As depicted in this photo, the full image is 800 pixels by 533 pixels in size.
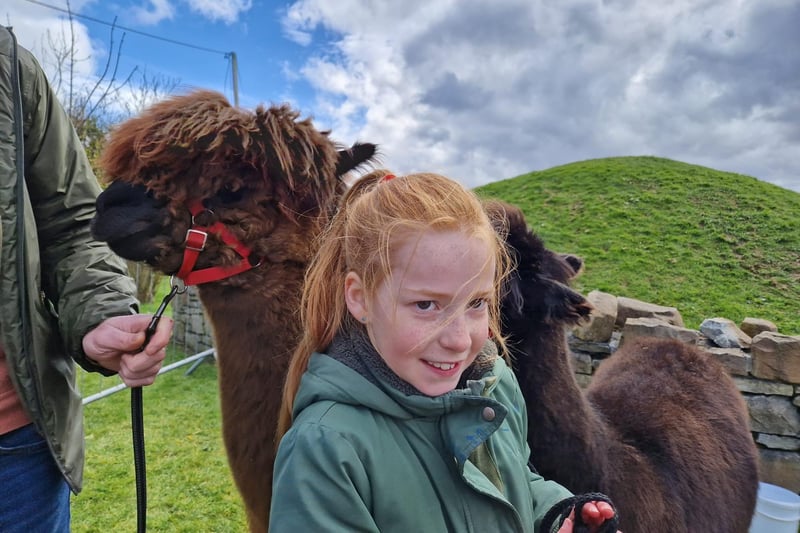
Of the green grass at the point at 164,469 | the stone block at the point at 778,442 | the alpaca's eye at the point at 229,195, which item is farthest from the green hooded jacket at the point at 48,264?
the stone block at the point at 778,442

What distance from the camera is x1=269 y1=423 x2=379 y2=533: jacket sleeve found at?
93 centimetres

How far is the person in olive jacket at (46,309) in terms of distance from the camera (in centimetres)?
129

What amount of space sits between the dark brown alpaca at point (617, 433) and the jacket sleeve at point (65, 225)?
1.37m

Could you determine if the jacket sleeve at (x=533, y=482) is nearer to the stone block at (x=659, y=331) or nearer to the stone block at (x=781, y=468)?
the stone block at (x=659, y=331)

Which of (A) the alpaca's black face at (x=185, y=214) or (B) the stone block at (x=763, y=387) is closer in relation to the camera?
(A) the alpaca's black face at (x=185, y=214)

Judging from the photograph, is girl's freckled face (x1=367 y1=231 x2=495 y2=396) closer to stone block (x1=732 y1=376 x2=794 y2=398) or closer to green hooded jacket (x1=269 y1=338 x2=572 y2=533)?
green hooded jacket (x1=269 y1=338 x2=572 y2=533)

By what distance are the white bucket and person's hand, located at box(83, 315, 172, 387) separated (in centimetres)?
373

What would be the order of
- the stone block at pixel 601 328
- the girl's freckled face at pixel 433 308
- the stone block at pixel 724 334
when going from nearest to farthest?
the girl's freckled face at pixel 433 308 < the stone block at pixel 724 334 < the stone block at pixel 601 328

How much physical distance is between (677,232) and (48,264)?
11.4 meters

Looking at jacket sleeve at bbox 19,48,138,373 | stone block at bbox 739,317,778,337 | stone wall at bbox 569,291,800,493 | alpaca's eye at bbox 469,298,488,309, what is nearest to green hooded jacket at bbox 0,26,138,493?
jacket sleeve at bbox 19,48,138,373

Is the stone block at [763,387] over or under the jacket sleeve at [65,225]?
under

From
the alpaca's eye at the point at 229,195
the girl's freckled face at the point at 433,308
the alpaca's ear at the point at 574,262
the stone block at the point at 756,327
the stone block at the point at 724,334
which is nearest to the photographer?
the girl's freckled face at the point at 433,308

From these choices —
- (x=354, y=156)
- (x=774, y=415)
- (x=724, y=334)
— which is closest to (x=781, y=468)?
(x=774, y=415)

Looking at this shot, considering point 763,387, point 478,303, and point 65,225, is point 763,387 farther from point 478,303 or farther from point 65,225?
point 65,225
